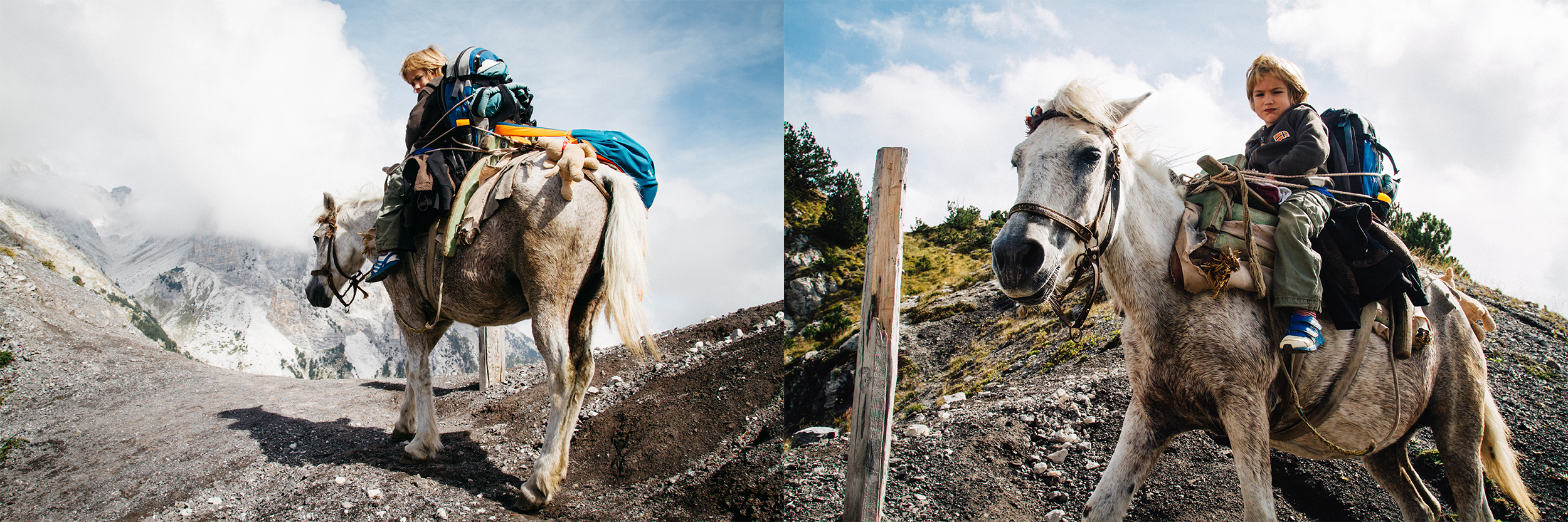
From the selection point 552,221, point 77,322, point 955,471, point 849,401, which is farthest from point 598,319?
point 77,322

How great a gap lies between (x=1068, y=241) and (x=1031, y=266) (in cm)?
24

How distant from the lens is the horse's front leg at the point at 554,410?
3664mm

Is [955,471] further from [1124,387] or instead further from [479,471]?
[479,471]

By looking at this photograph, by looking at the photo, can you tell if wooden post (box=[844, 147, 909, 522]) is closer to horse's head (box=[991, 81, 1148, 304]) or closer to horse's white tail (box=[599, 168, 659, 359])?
horse's head (box=[991, 81, 1148, 304])

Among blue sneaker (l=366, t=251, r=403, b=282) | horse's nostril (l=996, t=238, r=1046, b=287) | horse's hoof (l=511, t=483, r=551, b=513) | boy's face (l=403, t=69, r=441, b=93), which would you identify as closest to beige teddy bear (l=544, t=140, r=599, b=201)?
blue sneaker (l=366, t=251, r=403, b=282)

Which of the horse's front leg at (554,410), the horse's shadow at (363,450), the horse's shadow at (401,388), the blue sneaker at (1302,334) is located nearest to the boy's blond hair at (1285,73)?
the blue sneaker at (1302,334)

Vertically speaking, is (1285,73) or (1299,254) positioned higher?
(1285,73)

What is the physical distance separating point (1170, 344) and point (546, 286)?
3403mm

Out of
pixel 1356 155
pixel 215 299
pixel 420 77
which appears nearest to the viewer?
pixel 1356 155

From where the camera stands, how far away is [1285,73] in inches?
128

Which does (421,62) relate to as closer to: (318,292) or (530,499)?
(318,292)

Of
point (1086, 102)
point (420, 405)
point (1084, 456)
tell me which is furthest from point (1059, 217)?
point (420, 405)

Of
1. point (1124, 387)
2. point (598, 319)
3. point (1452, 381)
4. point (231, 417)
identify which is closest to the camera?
point (1452, 381)

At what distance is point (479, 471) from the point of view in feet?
14.1
